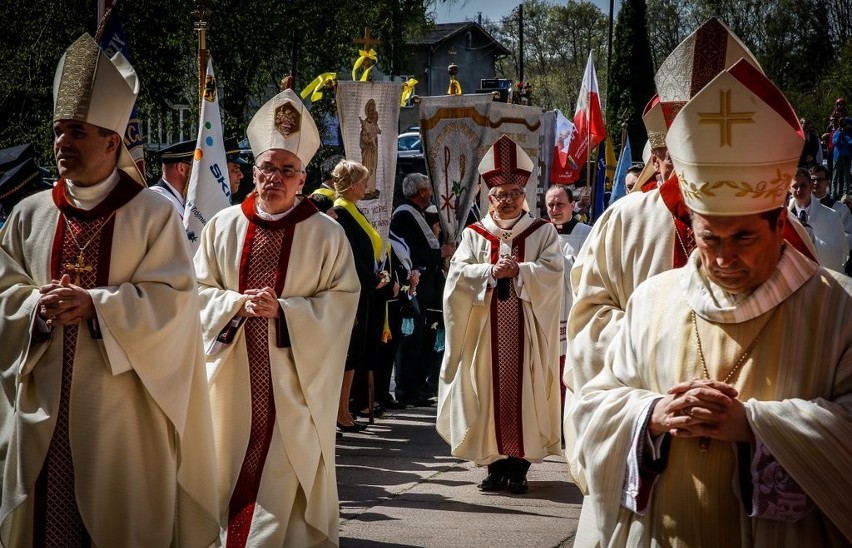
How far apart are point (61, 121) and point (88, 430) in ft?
4.48

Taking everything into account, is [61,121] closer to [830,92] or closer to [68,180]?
[68,180]

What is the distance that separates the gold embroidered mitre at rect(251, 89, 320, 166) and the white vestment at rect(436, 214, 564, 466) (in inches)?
88.0

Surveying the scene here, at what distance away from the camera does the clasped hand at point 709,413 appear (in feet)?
10.1

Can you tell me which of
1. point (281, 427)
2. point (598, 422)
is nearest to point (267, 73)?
point (281, 427)

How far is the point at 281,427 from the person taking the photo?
616 centimetres

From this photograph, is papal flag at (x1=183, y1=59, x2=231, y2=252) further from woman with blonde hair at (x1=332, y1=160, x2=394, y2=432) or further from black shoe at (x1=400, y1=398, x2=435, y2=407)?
black shoe at (x1=400, y1=398, x2=435, y2=407)

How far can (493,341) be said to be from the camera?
8633 millimetres

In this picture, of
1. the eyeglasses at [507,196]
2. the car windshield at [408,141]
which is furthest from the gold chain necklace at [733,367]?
the car windshield at [408,141]

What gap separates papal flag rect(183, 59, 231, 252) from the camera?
8.60m

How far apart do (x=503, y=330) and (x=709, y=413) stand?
5563 millimetres

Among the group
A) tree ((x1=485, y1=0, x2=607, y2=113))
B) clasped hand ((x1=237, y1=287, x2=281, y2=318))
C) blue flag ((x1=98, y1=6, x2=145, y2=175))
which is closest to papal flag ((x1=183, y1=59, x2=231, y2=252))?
blue flag ((x1=98, y1=6, x2=145, y2=175))

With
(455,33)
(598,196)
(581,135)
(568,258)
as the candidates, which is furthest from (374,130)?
(455,33)

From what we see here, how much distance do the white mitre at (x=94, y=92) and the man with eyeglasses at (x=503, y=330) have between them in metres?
3.54

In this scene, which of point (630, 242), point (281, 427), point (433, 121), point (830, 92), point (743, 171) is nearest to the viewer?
point (743, 171)
